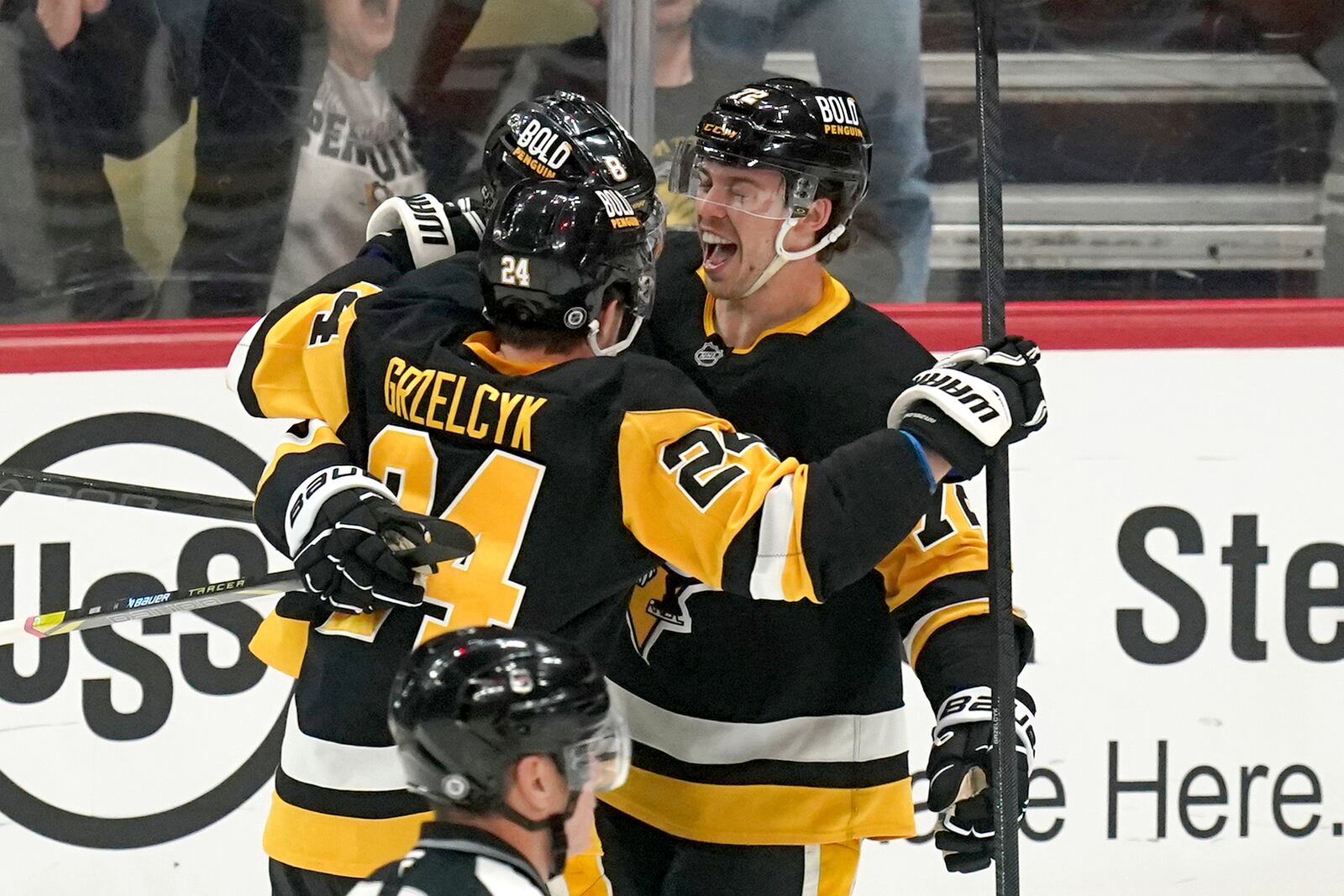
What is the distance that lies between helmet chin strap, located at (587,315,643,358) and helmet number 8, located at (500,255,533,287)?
0.09 metres

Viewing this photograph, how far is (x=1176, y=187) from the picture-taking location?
3.38m

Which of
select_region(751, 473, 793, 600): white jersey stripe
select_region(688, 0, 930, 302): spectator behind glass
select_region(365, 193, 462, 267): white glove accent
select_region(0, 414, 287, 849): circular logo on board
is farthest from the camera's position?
select_region(688, 0, 930, 302): spectator behind glass

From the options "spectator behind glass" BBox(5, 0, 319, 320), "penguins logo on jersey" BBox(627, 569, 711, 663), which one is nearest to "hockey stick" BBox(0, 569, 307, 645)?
"penguins logo on jersey" BBox(627, 569, 711, 663)

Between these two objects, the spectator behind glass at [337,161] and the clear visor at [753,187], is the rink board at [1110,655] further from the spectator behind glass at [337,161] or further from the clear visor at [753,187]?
the clear visor at [753,187]

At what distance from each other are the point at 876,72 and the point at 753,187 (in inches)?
47.1

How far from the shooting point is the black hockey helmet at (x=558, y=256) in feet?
6.12

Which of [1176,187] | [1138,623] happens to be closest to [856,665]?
[1138,623]

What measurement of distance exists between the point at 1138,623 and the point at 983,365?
132 cm

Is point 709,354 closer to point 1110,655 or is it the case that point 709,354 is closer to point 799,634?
point 799,634

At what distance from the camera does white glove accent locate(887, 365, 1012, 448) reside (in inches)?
73.2

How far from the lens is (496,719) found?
4.88ft

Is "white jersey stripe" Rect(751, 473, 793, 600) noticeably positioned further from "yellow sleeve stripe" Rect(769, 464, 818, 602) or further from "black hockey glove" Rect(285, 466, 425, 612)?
"black hockey glove" Rect(285, 466, 425, 612)

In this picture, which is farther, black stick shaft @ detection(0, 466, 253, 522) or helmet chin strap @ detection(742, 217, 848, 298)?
black stick shaft @ detection(0, 466, 253, 522)

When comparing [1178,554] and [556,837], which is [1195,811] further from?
[556,837]
